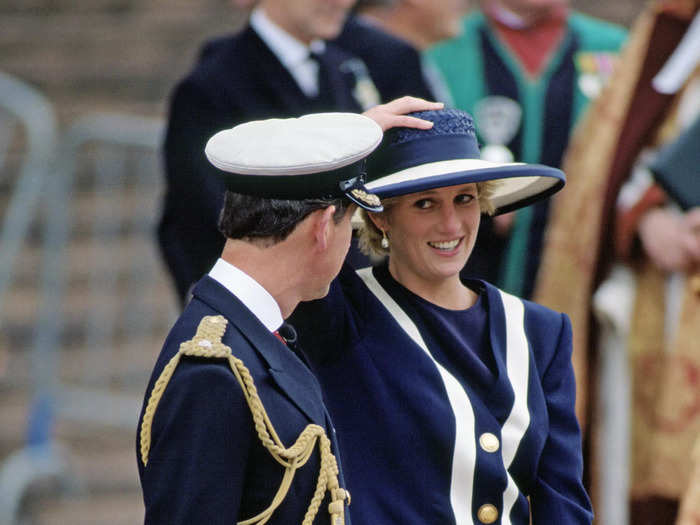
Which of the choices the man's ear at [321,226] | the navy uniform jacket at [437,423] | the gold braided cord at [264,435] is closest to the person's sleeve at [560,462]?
the navy uniform jacket at [437,423]

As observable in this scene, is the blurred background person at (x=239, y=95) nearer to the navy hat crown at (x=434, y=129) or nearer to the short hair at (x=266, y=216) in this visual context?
the navy hat crown at (x=434, y=129)

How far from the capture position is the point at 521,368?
9.53 feet

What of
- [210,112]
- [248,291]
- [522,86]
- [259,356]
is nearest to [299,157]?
[248,291]

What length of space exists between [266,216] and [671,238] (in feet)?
7.51

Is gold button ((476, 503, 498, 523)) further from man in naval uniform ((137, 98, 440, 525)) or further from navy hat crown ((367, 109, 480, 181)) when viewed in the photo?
navy hat crown ((367, 109, 480, 181))

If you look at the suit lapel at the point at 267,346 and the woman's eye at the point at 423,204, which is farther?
the woman's eye at the point at 423,204

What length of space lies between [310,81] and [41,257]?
8.80 ft

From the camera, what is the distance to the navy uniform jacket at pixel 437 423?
280cm

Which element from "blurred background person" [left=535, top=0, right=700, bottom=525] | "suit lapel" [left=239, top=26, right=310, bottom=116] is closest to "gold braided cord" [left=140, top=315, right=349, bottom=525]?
"suit lapel" [left=239, top=26, right=310, bottom=116]

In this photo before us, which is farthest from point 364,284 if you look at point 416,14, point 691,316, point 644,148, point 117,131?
point 117,131

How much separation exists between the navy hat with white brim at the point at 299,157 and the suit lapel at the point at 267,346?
194 mm

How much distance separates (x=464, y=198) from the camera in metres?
2.91

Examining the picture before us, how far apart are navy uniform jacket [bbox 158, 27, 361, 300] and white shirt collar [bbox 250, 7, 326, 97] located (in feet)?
0.07

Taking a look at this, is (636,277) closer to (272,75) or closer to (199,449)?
(272,75)
